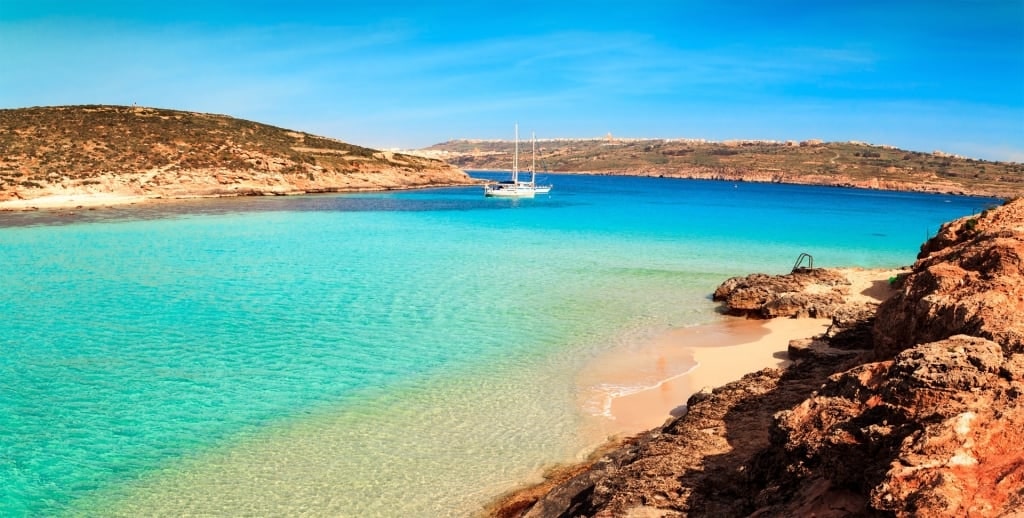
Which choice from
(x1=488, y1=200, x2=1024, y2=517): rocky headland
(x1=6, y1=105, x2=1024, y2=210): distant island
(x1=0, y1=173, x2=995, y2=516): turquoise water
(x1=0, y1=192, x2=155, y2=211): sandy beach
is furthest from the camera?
(x1=6, y1=105, x2=1024, y2=210): distant island

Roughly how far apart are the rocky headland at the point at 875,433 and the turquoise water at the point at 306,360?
218 cm

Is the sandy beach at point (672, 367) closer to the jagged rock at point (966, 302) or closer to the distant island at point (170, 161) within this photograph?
the jagged rock at point (966, 302)

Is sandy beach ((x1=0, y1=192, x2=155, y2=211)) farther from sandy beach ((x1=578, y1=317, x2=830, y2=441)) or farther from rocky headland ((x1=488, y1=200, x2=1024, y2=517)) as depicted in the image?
rocky headland ((x1=488, y1=200, x2=1024, y2=517))

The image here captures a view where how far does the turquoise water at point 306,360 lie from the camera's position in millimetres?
8172

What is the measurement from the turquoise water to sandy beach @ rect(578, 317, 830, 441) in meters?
0.51

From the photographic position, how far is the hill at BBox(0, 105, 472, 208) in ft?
176

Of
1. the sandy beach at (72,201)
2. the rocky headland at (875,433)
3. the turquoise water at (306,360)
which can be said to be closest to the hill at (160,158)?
the sandy beach at (72,201)

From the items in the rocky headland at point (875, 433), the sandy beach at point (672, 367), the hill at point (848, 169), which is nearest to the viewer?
the rocky headland at point (875, 433)

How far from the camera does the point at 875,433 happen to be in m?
4.35

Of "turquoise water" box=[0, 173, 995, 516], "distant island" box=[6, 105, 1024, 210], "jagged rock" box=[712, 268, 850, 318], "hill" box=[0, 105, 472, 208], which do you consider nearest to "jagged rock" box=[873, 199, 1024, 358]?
"turquoise water" box=[0, 173, 995, 516]

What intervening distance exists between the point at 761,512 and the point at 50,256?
93.9ft

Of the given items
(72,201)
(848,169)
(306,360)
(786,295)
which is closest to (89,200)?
(72,201)

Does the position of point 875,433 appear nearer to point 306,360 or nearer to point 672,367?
point 672,367

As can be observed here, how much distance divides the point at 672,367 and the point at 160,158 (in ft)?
208
